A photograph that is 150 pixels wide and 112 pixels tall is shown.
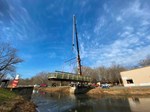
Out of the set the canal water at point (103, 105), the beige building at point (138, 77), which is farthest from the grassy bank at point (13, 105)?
the beige building at point (138, 77)

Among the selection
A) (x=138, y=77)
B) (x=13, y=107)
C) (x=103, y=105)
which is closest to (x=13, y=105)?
(x=13, y=107)

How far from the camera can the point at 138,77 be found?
160 ft

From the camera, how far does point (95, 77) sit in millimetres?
107625

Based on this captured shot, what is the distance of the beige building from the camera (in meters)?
46.0

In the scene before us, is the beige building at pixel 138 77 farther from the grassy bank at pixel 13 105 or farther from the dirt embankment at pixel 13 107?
the dirt embankment at pixel 13 107

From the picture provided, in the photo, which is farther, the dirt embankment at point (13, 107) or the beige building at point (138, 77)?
the beige building at point (138, 77)

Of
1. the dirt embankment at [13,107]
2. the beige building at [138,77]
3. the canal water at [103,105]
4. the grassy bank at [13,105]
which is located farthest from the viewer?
the beige building at [138,77]

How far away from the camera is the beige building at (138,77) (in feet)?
151

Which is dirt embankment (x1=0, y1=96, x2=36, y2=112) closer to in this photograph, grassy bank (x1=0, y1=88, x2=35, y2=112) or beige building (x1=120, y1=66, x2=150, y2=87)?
grassy bank (x1=0, y1=88, x2=35, y2=112)

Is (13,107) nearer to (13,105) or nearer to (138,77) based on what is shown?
(13,105)

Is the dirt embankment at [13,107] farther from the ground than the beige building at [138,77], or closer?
closer

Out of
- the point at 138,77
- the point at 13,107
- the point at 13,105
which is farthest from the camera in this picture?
the point at 138,77

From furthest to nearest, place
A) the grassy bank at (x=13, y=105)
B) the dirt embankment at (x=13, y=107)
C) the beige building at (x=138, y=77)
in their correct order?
the beige building at (x=138, y=77) → the grassy bank at (x=13, y=105) → the dirt embankment at (x=13, y=107)

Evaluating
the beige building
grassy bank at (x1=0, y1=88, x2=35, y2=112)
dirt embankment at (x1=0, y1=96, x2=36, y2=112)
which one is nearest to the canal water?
grassy bank at (x1=0, y1=88, x2=35, y2=112)
